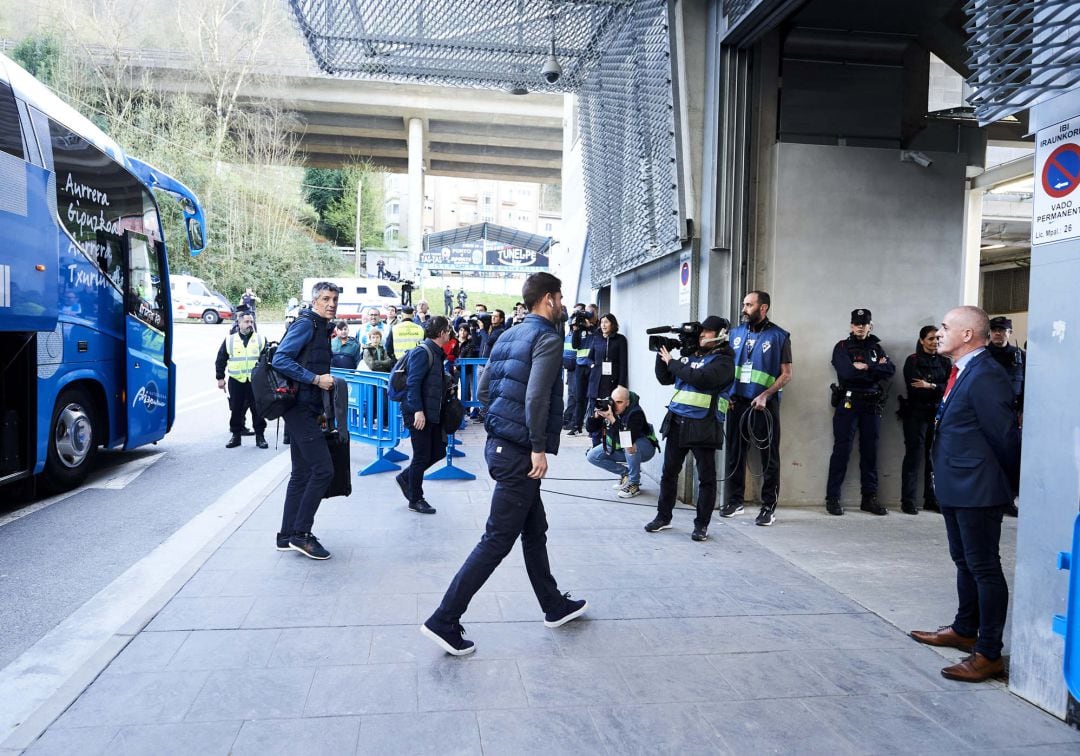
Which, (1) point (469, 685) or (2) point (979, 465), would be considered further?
(2) point (979, 465)

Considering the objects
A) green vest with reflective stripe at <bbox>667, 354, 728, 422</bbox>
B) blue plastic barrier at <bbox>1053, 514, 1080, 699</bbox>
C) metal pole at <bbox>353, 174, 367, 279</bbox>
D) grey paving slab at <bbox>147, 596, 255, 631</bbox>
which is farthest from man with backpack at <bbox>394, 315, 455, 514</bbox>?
metal pole at <bbox>353, 174, 367, 279</bbox>

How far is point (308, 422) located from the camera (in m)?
5.64

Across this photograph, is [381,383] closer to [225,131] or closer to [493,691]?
[493,691]

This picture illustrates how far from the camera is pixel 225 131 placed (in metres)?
38.5

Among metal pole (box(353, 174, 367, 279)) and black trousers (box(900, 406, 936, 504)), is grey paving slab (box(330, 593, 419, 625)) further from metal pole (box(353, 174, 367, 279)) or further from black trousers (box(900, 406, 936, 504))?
metal pole (box(353, 174, 367, 279))

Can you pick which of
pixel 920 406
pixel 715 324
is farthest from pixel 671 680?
pixel 920 406

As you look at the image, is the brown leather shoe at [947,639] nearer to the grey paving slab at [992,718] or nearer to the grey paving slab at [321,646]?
the grey paving slab at [992,718]

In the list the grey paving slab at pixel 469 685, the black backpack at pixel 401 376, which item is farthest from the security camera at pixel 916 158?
the grey paving slab at pixel 469 685

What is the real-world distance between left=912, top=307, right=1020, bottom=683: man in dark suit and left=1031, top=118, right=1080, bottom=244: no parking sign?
54cm

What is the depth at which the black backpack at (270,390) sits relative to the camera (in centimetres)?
541

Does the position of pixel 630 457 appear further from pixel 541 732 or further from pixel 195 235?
pixel 195 235

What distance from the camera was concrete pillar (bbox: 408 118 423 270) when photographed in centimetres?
4228

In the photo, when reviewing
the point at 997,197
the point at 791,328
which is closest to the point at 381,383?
the point at 791,328

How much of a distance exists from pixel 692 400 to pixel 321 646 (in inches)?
138
